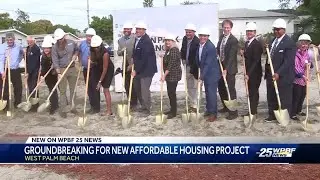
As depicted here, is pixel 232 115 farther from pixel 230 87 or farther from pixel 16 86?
pixel 16 86

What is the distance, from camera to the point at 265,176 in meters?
4.51

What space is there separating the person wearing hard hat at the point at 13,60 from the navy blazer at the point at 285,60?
15.3 feet

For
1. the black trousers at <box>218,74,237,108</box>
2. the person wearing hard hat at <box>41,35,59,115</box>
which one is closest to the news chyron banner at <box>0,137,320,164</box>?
the black trousers at <box>218,74,237,108</box>

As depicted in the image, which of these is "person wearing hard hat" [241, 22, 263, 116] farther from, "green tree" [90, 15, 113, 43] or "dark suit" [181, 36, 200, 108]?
"green tree" [90, 15, 113, 43]

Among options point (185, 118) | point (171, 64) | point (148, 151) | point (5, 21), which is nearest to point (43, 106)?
point (171, 64)

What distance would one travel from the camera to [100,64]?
25.7 ft

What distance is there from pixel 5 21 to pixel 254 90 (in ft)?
→ 110

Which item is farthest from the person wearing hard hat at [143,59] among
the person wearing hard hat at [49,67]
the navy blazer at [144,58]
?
the person wearing hard hat at [49,67]

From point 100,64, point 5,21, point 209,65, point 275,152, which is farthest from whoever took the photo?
point 5,21

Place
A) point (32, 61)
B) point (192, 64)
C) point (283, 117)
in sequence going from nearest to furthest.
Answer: point (283, 117)
point (192, 64)
point (32, 61)

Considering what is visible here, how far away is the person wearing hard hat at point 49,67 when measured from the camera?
26.8ft

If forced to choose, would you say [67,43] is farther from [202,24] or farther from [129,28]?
[202,24]

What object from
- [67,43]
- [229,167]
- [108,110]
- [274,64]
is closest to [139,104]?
[108,110]

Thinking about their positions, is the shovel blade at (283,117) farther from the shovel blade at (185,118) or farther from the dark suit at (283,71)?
the shovel blade at (185,118)
